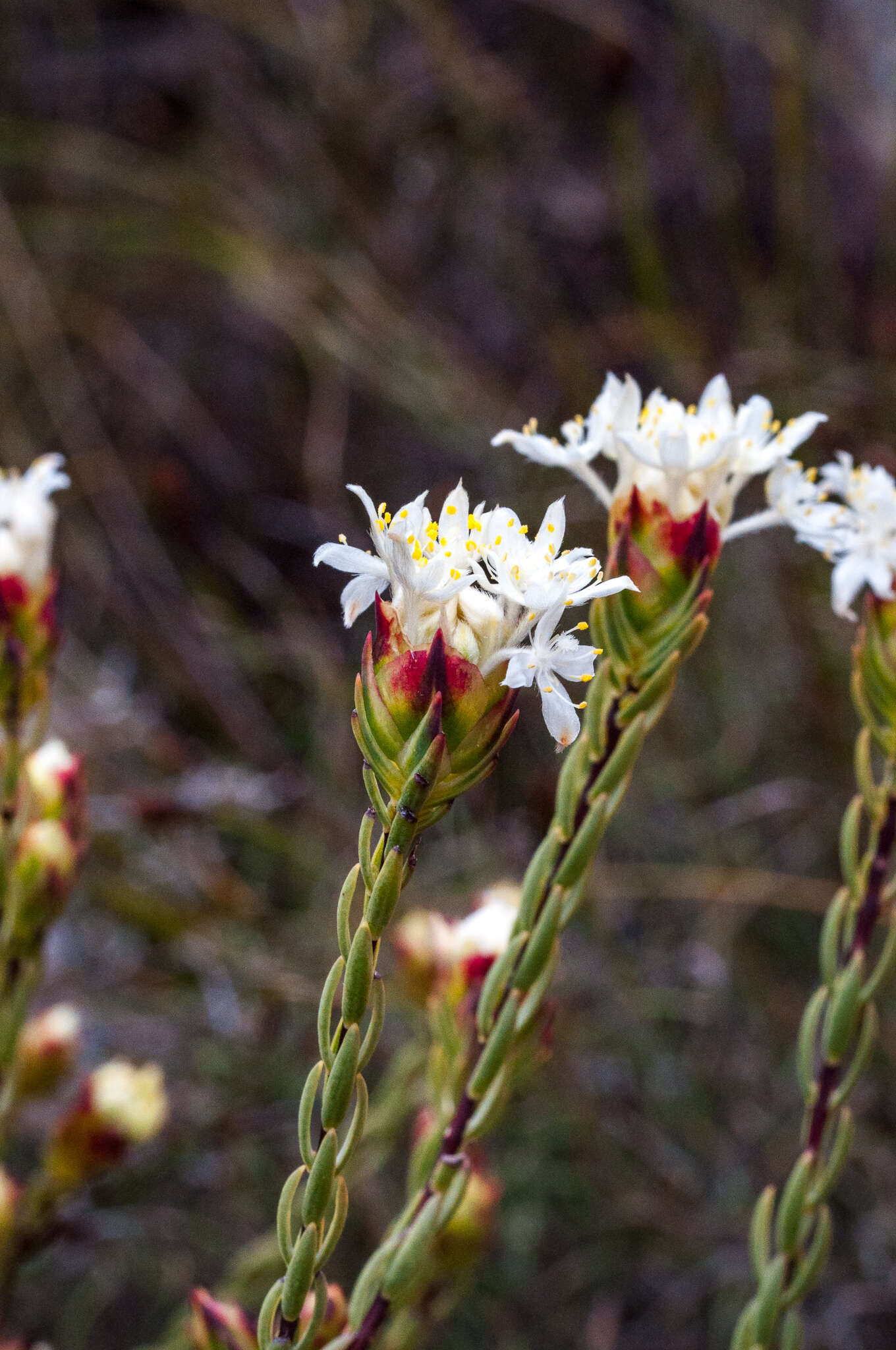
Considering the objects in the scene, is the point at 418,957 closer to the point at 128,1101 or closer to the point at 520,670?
the point at 128,1101

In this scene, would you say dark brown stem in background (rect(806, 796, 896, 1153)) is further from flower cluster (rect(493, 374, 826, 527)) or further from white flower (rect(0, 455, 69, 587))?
white flower (rect(0, 455, 69, 587))

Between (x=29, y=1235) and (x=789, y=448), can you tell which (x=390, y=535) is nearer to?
(x=789, y=448)

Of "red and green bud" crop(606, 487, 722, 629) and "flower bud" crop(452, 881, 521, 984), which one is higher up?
"red and green bud" crop(606, 487, 722, 629)

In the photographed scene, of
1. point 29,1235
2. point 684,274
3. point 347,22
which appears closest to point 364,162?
point 347,22

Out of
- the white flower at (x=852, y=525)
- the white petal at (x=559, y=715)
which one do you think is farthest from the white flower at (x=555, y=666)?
the white flower at (x=852, y=525)

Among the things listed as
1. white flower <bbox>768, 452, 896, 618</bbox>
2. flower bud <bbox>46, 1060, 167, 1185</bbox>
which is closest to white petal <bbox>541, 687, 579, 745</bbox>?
white flower <bbox>768, 452, 896, 618</bbox>
